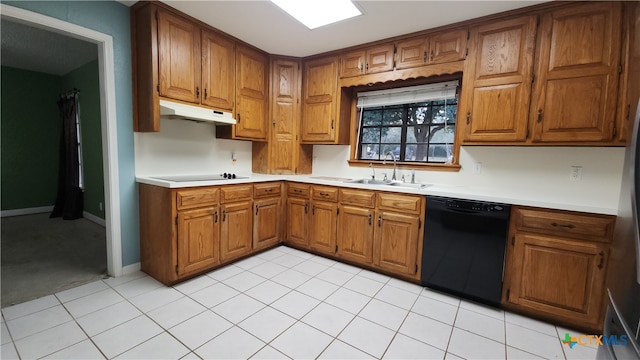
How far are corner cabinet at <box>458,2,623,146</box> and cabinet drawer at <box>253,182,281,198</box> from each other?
2097 millimetres

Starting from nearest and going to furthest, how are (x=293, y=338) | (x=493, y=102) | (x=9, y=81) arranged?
(x=293, y=338) < (x=493, y=102) < (x=9, y=81)

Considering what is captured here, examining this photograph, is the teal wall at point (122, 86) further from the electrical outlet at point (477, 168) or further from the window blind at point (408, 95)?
the electrical outlet at point (477, 168)

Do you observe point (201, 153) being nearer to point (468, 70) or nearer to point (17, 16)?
point (17, 16)

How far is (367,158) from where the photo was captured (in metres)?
3.49

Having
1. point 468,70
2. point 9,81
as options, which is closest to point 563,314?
point 468,70

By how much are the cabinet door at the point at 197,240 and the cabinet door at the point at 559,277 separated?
2.59 meters

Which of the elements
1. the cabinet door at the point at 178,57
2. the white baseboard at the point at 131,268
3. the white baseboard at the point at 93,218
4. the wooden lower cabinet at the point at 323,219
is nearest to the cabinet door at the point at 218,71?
the cabinet door at the point at 178,57

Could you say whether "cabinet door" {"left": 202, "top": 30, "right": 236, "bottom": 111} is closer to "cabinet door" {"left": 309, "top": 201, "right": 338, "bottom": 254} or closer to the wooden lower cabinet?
the wooden lower cabinet

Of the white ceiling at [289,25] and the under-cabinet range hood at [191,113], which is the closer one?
the white ceiling at [289,25]

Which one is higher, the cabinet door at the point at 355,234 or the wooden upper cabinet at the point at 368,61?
the wooden upper cabinet at the point at 368,61

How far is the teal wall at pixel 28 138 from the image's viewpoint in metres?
4.33

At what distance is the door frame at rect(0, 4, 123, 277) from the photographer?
7.11 ft

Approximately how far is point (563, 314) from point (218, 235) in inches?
114

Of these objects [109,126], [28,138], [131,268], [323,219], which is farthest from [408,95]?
[28,138]
